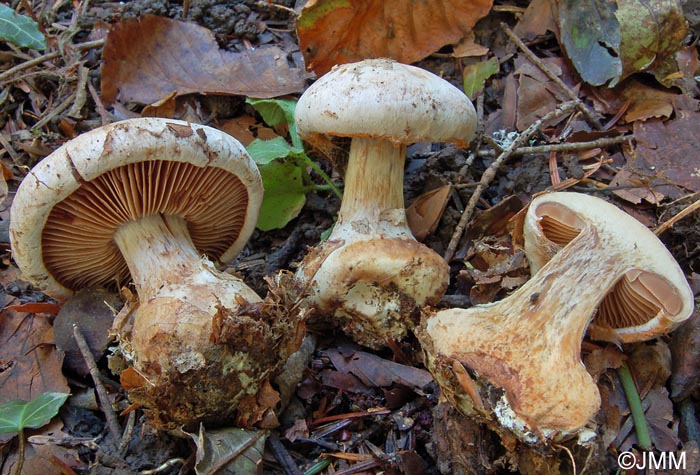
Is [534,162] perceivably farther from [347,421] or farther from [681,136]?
[347,421]

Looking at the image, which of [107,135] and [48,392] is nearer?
[107,135]

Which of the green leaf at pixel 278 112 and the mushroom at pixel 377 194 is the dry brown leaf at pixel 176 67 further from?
the mushroom at pixel 377 194

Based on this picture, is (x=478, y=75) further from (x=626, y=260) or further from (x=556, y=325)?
(x=556, y=325)

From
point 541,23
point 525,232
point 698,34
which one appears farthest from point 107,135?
point 698,34

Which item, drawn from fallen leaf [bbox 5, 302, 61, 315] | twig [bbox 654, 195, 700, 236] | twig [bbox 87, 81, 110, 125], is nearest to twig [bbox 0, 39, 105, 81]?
twig [bbox 87, 81, 110, 125]

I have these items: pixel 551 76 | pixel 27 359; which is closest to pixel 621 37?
pixel 551 76

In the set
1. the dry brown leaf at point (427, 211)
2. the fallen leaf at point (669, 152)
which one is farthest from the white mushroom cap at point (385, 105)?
the fallen leaf at point (669, 152)
